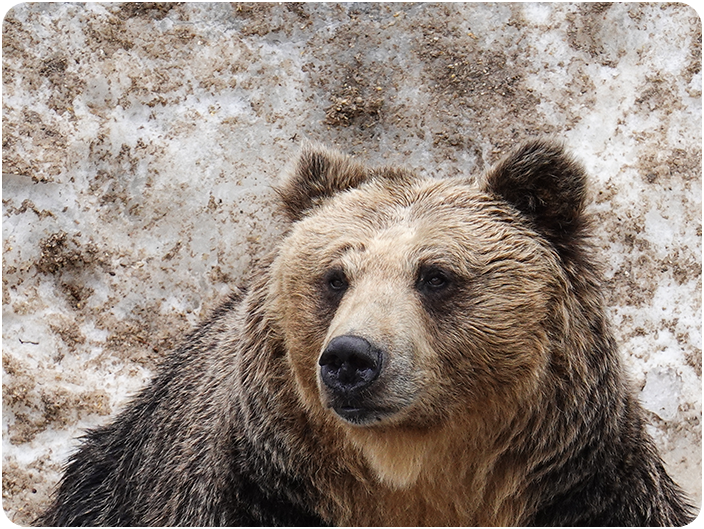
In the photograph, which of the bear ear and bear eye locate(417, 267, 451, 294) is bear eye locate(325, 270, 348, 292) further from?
the bear ear

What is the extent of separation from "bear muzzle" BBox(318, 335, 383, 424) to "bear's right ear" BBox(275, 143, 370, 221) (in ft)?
3.73

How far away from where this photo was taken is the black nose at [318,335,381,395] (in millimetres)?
3074

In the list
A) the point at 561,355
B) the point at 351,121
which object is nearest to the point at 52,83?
the point at 351,121

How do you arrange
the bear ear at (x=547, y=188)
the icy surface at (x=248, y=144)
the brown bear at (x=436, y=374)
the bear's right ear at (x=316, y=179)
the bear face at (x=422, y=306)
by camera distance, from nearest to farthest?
the bear face at (x=422, y=306) < the brown bear at (x=436, y=374) < the bear ear at (x=547, y=188) < the bear's right ear at (x=316, y=179) < the icy surface at (x=248, y=144)

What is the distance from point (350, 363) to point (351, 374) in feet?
0.14

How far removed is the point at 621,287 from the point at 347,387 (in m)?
3.18

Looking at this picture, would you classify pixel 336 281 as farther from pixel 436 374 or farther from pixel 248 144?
pixel 248 144

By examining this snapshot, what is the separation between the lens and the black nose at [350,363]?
3074 mm

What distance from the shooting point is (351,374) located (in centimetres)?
312

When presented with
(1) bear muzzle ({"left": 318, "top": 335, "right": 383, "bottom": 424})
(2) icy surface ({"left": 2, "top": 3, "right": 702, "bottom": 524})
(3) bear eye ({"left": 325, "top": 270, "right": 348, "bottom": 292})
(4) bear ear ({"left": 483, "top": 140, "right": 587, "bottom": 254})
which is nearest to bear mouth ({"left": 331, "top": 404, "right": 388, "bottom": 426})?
(1) bear muzzle ({"left": 318, "top": 335, "right": 383, "bottom": 424})

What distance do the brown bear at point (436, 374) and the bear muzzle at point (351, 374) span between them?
1cm

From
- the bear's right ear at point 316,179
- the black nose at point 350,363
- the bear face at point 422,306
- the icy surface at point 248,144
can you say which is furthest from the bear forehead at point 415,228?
the icy surface at point 248,144

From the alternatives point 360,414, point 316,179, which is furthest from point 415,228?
point 360,414

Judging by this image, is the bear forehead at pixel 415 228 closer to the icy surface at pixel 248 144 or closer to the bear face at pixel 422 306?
the bear face at pixel 422 306
